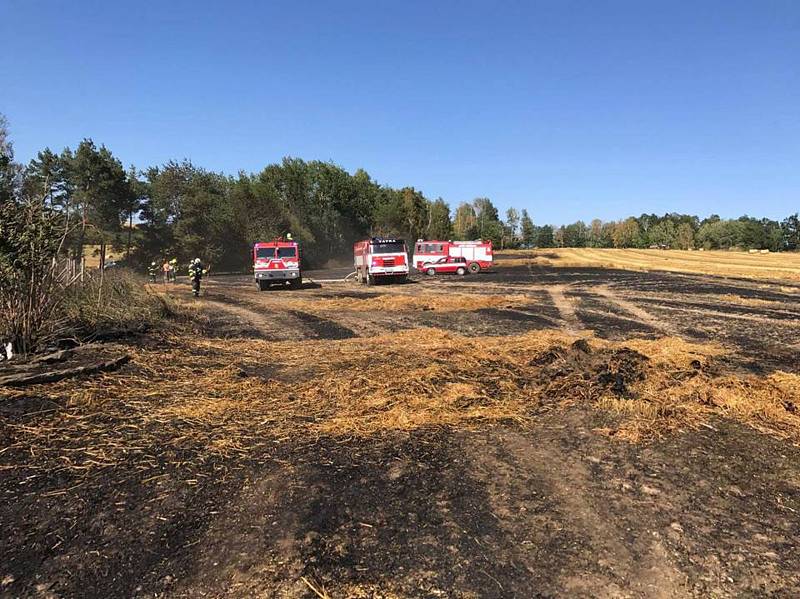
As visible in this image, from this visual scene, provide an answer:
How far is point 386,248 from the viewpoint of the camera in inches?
1131

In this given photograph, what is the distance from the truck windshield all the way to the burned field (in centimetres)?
2078

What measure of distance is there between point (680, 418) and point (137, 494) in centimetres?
502

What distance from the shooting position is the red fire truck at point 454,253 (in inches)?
1580

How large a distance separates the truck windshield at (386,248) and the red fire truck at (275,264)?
455cm

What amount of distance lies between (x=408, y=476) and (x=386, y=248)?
2529 centimetres

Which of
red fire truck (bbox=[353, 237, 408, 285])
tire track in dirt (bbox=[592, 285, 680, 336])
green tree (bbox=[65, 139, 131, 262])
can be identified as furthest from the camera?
green tree (bbox=[65, 139, 131, 262])

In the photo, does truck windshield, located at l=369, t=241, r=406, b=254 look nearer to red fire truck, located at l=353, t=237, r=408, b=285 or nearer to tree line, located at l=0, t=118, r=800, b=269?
red fire truck, located at l=353, t=237, r=408, b=285

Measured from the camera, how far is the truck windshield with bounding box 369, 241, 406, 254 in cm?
2862

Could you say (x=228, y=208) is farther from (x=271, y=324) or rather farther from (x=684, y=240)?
(x=684, y=240)

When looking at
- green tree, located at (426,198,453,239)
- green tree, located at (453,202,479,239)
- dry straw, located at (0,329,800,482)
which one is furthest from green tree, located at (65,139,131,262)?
green tree, located at (453,202,479,239)

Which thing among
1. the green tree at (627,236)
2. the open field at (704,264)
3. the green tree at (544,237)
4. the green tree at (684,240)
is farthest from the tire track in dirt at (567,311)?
the green tree at (627,236)

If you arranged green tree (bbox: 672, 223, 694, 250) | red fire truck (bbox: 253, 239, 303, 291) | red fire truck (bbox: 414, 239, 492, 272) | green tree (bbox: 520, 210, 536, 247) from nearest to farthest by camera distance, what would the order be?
red fire truck (bbox: 253, 239, 303, 291) < red fire truck (bbox: 414, 239, 492, 272) < green tree (bbox: 672, 223, 694, 250) < green tree (bbox: 520, 210, 536, 247)

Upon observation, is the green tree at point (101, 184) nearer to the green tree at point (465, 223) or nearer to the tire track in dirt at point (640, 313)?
the tire track in dirt at point (640, 313)

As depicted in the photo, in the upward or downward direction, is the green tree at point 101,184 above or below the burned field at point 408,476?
above
